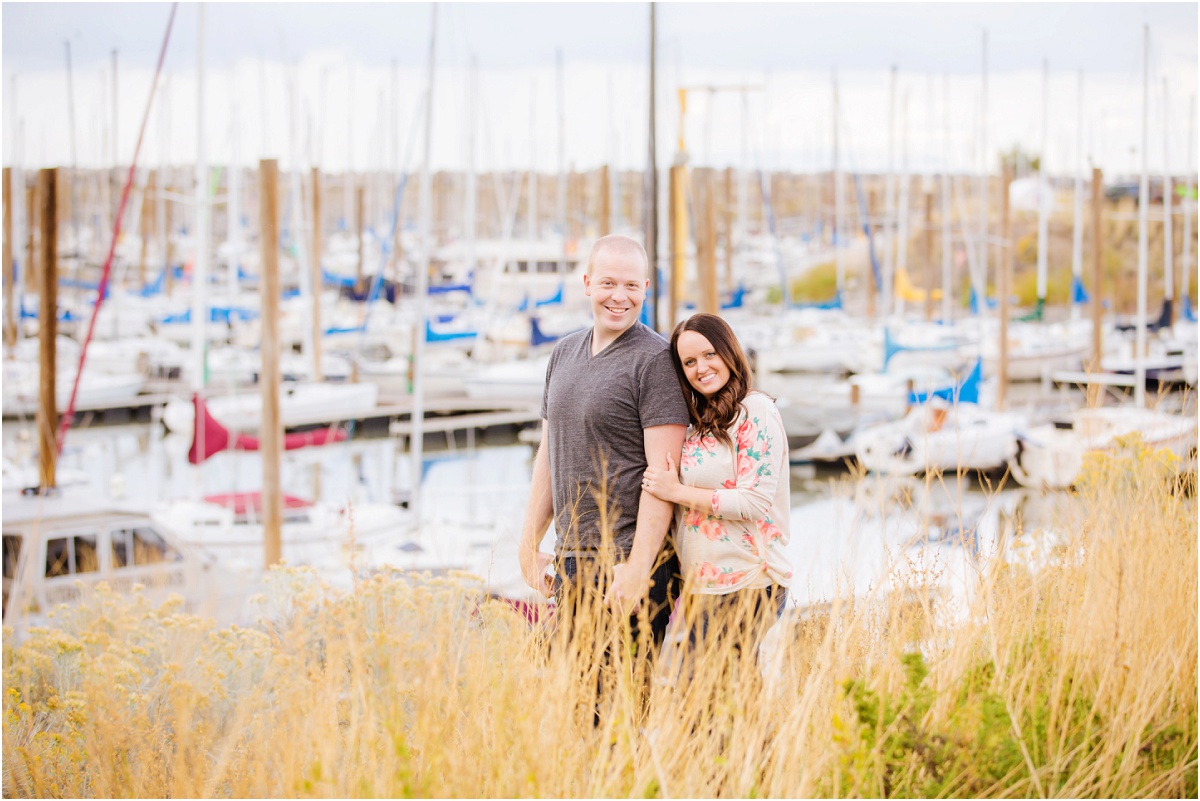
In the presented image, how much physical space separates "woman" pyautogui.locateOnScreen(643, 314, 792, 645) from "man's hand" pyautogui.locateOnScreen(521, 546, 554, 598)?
16.9 inches

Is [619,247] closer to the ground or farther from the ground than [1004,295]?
farther from the ground

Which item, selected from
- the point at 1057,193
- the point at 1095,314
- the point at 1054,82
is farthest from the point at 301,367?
the point at 1057,193

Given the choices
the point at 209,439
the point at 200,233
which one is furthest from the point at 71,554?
the point at 200,233

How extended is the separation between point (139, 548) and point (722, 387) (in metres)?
7.13

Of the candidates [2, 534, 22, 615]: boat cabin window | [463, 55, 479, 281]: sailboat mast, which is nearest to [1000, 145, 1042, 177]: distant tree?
[463, 55, 479, 281]: sailboat mast

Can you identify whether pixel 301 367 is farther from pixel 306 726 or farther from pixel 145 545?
pixel 306 726

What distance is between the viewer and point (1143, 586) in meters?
3.20

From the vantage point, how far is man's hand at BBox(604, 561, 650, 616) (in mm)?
2861

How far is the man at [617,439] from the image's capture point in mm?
2910

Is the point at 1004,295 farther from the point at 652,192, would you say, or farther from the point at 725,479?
the point at 725,479

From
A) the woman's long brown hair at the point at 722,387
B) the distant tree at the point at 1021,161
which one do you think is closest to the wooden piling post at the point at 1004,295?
the woman's long brown hair at the point at 722,387

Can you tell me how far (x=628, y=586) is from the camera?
9.43ft

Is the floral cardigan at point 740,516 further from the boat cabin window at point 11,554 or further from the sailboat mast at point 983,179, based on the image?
the sailboat mast at point 983,179

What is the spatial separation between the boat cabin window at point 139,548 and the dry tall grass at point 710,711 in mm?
5180
